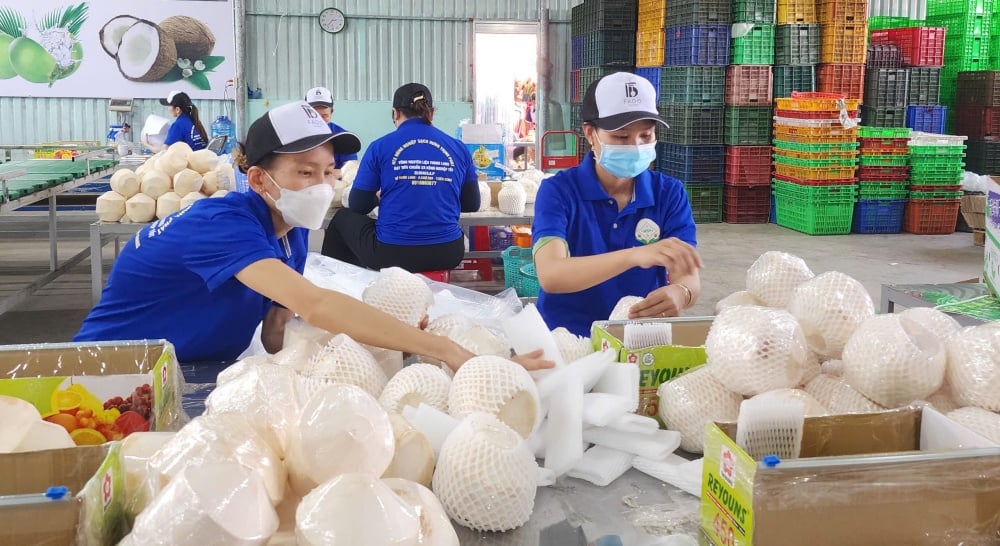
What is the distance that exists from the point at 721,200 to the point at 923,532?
9.76m

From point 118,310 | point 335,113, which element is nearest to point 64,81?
point 335,113

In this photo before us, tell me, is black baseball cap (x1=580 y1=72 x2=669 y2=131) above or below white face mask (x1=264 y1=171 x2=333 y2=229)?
above

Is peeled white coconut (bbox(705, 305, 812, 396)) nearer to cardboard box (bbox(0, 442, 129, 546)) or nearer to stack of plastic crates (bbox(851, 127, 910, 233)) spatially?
cardboard box (bbox(0, 442, 129, 546))

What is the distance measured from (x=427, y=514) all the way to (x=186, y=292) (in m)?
1.53

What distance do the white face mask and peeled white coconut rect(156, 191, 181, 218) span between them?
344 cm

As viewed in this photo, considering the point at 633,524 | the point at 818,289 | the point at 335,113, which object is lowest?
the point at 633,524

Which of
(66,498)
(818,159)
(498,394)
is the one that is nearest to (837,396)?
(498,394)

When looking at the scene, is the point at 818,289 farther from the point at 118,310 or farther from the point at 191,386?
the point at 118,310

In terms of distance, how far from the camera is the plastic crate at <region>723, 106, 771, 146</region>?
10.1m

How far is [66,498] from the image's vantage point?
3.20 feet

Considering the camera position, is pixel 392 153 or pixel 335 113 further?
pixel 335 113

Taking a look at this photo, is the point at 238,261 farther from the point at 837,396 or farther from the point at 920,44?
the point at 920,44

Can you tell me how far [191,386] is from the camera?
2.07 m

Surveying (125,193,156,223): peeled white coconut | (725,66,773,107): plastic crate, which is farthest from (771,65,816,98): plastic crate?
(125,193,156,223): peeled white coconut
